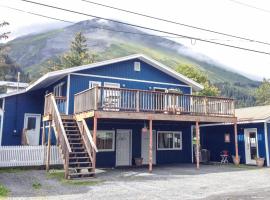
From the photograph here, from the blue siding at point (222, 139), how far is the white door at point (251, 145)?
272mm

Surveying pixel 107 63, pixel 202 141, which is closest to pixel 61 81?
pixel 107 63

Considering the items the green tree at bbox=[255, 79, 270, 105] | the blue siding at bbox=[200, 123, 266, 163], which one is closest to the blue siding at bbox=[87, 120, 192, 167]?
the blue siding at bbox=[200, 123, 266, 163]

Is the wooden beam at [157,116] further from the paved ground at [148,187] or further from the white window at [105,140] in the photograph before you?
the white window at [105,140]

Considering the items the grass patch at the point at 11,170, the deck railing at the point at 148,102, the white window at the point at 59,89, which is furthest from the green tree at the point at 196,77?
the grass patch at the point at 11,170

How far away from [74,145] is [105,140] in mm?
4569

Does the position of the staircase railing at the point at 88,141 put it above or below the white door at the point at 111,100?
below

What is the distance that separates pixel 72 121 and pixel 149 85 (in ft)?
20.5

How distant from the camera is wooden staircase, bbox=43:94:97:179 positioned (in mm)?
13867

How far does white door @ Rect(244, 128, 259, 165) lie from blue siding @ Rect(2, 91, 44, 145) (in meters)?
14.7

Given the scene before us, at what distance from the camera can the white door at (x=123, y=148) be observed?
20.4 meters

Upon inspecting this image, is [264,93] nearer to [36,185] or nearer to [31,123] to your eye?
[31,123]

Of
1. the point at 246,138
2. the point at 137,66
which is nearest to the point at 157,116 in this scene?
the point at 137,66

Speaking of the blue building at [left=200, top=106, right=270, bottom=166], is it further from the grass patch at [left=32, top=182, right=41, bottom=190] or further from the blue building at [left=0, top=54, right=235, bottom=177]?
the grass patch at [left=32, top=182, right=41, bottom=190]

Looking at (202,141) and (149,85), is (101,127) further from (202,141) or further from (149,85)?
(202,141)
